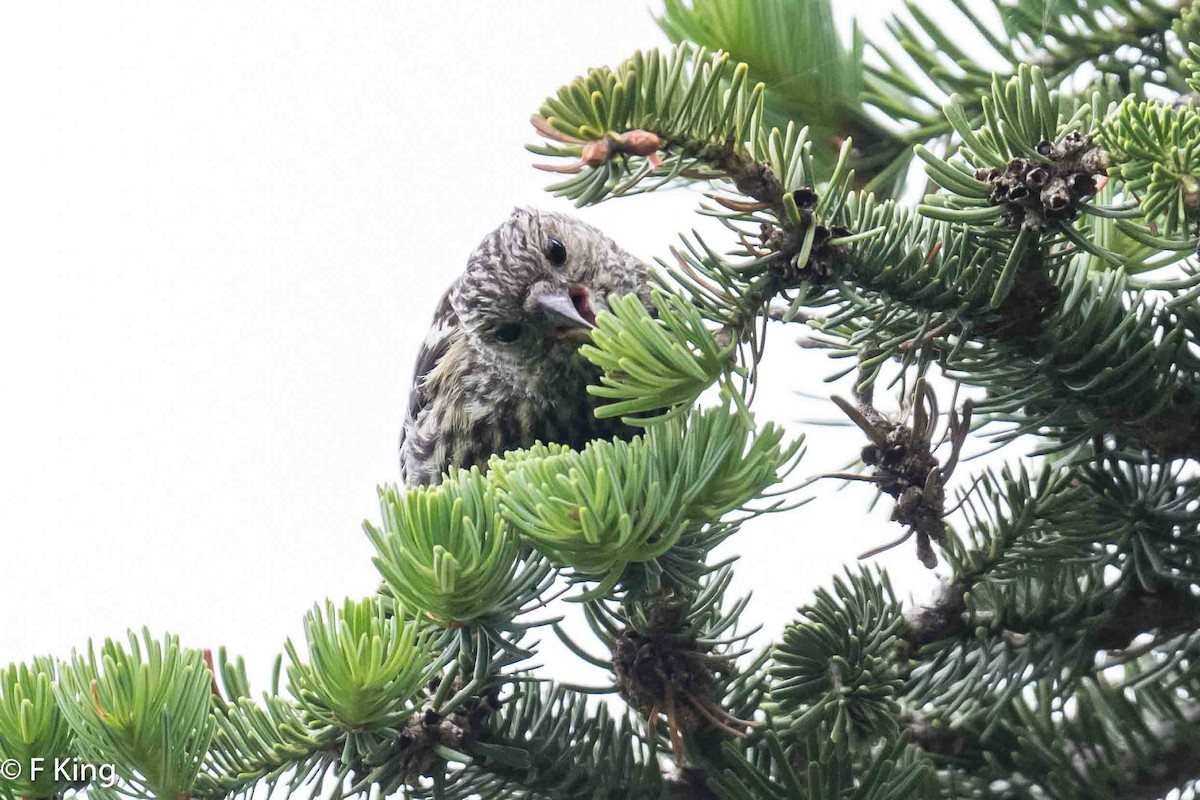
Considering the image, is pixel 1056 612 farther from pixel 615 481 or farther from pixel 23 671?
pixel 23 671

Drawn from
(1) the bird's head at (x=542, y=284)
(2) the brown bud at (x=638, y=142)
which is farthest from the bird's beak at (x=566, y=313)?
(2) the brown bud at (x=638, y=142)

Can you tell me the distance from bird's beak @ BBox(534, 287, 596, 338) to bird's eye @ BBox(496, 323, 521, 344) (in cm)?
6

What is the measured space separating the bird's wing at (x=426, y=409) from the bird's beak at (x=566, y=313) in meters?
0.24

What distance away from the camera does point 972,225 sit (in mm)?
514

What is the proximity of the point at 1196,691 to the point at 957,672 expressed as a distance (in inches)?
5.0

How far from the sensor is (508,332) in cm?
135

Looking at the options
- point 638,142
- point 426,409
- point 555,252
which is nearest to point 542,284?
point 555,252

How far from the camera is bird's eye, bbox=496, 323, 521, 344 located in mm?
1345

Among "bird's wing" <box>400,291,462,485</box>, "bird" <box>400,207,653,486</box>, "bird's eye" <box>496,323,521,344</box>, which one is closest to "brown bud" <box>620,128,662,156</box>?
"bird" <box>400,207,653,486</box>

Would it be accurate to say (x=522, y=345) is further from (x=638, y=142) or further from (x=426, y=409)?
(x=638, y=142)

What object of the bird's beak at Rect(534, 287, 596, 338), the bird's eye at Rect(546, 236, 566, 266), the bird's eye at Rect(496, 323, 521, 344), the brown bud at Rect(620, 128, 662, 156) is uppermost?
the bird's eye at Rect(546, 236, 566, 266)

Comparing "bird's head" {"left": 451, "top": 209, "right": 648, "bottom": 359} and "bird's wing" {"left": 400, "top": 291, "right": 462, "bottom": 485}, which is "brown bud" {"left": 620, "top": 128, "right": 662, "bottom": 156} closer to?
"bird's head" {"left": 451, "top": 209, "right": 648, "bottom": 359}

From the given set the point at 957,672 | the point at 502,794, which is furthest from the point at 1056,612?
the point at 502,794

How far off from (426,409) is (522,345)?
0.77 ft
